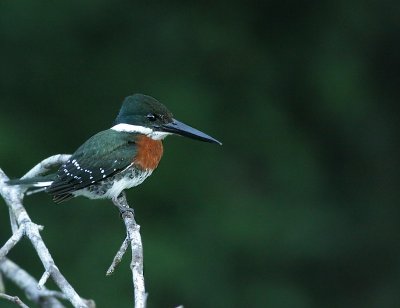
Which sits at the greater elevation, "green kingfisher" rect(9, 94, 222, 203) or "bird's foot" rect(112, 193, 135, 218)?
"green kingfisher" rect(9, 94, 222, 203)

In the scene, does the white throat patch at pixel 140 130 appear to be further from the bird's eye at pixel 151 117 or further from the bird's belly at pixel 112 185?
the bird's belly at pixel 112 185

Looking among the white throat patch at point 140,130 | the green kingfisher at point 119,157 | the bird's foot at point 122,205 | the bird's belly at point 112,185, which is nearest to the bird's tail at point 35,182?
the green kingfisher at point 119,157

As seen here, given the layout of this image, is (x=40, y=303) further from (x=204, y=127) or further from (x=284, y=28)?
(x=284, y=28)

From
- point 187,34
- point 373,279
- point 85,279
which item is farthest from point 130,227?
point 373,279

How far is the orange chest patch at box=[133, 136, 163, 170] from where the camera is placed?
4.35 meters

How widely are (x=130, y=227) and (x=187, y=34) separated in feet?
11.6

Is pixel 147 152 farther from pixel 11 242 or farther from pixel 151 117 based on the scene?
pixel 11 242

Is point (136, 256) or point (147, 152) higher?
point (147, 152)

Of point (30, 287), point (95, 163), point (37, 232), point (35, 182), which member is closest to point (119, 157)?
point (95, 163)

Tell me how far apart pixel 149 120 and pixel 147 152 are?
0.17m

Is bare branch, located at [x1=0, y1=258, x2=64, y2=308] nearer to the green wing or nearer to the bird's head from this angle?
the green wing

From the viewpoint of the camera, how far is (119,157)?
430 centimetres

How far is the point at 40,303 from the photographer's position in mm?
4105

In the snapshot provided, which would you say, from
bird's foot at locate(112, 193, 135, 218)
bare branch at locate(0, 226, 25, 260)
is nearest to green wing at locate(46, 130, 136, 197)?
bird's foot at locate(112, 193, 135, 218)
